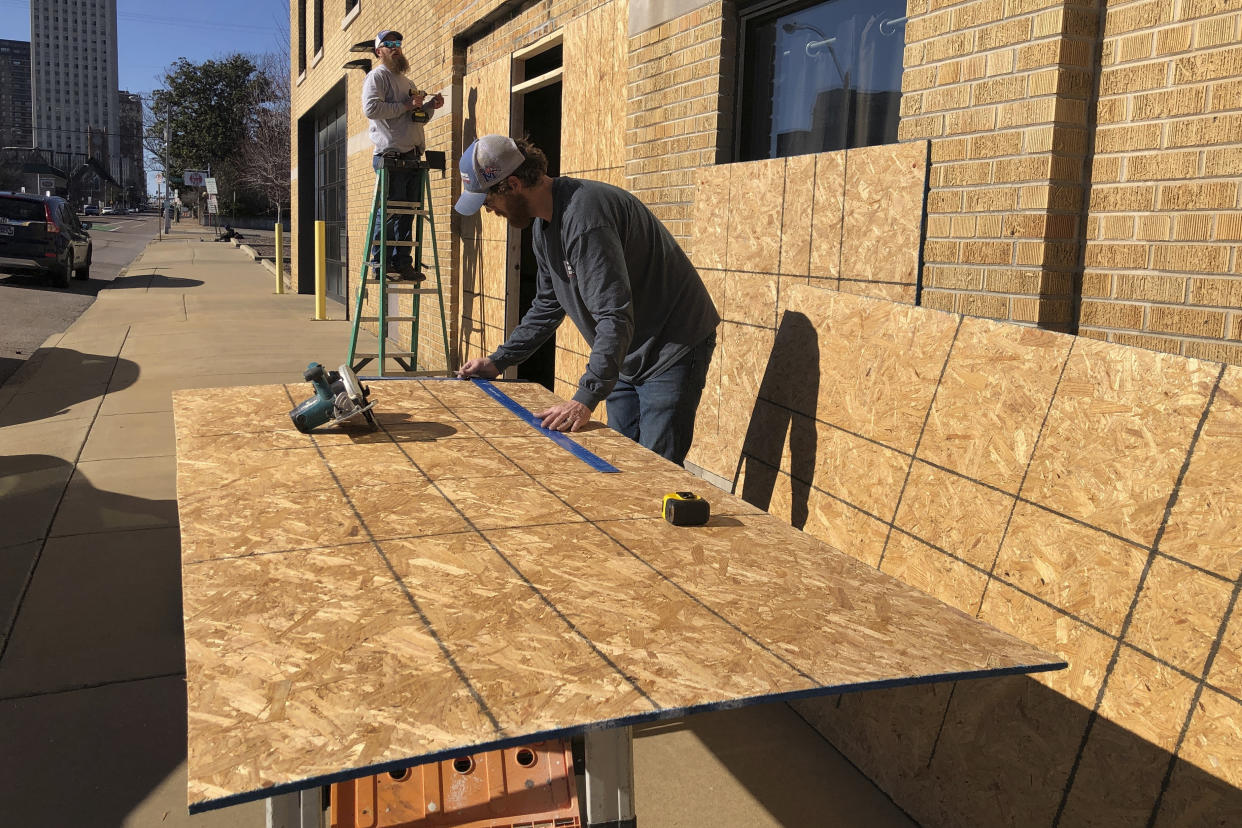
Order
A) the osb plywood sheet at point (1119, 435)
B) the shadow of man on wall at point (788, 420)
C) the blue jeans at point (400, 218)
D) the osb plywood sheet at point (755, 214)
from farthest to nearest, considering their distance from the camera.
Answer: the blue jeans at point (400, 218) → the osb plywood sheet at point (755, 214) → the shadow of man on wall at point (788, 420) → the osb plywood sheet at point (1119, 435)

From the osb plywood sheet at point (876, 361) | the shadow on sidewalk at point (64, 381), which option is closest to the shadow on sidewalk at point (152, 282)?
the shadow on sidewalk at point (64, 381)

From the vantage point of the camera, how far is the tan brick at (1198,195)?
2.79m

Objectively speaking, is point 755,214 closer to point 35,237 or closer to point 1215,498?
point 1215,498

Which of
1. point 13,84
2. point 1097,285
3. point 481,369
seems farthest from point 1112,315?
point 13,84

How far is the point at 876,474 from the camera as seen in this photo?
3.47 meters

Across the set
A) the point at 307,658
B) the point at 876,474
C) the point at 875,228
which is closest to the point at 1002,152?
the point at 875,228

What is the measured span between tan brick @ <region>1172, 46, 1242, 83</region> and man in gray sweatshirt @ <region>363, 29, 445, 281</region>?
7.66 meters

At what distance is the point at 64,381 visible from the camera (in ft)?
34.0

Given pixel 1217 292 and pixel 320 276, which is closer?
pixel 1217 292

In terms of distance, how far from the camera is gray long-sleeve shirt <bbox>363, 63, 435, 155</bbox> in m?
9.45

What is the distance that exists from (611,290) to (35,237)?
21.3m

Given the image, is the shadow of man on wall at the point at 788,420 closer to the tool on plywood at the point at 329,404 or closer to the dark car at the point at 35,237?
the tool on plywood at the point at 329,404

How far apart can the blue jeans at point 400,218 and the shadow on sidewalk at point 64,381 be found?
3009mm

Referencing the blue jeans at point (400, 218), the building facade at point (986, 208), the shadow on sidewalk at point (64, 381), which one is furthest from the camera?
the blue jeans at point (400, 218)
